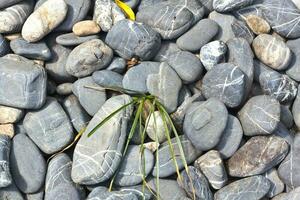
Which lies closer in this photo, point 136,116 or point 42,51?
point 136,116

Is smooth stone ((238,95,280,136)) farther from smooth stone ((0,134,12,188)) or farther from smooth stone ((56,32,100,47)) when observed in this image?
smooth stone ((0,134,12,188))

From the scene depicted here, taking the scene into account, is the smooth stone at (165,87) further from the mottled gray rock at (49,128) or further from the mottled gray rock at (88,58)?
the mottled gray rock at (49,128)

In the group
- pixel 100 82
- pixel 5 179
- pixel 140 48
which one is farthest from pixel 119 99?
pixel 5 179

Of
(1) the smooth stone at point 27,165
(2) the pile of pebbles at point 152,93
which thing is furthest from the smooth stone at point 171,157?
(1) the smooth stone at point 27,165

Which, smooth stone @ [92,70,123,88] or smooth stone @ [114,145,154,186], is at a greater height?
smooth stone @ [92,70,123,88]

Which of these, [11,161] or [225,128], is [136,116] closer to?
[225,128]

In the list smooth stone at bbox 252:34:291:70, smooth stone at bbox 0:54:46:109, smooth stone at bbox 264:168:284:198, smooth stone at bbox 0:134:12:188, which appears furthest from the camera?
smooth stone at bbox 252:34:291:70

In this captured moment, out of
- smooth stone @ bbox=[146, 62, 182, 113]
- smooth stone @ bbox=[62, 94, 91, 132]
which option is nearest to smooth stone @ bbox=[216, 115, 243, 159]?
smooth stone @ bbox=[146, 62, 182, 113]
